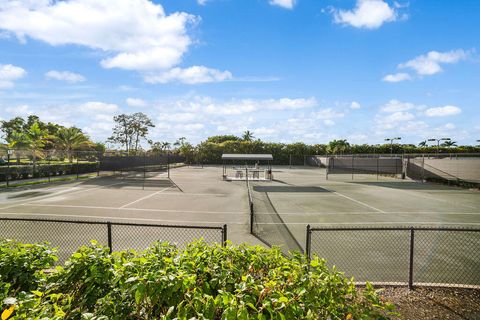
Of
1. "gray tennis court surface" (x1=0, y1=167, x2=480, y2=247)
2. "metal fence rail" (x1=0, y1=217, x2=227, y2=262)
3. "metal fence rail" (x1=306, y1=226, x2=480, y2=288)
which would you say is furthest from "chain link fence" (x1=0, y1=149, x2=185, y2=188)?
"metal fence rail" (x1=306, y1=226, x2=480, y2=288)

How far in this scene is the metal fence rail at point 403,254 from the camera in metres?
6.48

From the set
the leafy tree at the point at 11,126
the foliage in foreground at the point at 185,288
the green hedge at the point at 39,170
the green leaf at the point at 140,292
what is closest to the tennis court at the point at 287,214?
the foliage in foreground at the point at 185,288

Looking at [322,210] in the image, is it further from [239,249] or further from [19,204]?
[19,204]

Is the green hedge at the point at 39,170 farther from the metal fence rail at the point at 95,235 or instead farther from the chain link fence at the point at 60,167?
the metal fence rail at the point at 95,235

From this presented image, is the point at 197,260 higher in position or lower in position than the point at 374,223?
higher

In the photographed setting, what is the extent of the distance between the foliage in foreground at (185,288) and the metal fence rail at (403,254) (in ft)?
10.1

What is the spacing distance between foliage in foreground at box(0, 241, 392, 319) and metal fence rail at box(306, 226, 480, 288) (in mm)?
3091

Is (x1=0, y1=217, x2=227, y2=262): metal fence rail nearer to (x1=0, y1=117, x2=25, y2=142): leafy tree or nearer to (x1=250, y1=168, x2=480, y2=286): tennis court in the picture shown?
(x1=250, y1=168, x2=480, y2=286): tennis court

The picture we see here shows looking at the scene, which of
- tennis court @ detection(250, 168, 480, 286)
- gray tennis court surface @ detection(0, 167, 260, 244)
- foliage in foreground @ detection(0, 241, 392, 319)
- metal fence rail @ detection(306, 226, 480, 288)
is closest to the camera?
foliage in foreground @ detection(0, 241, 392, 319)

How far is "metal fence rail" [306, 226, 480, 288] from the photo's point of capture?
255 inches

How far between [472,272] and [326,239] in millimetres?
3903

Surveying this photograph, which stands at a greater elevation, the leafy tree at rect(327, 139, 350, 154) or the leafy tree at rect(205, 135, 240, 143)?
the leafy tree at rect(205, 135, 240, 143)

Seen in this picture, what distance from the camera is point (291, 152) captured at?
65.1m

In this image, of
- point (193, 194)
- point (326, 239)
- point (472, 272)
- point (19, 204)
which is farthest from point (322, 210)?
point (19, 204)
